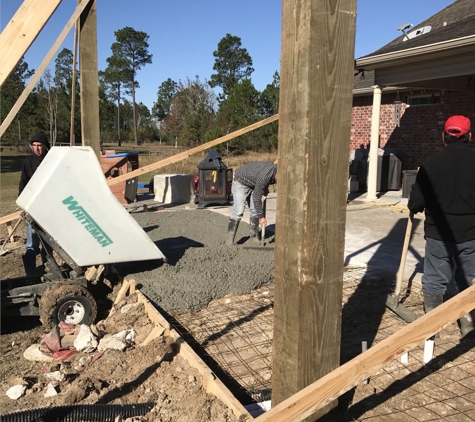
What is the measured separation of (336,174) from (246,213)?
7.83 metres

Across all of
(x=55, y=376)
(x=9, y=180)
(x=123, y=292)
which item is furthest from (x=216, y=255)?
(x=9, y=180)

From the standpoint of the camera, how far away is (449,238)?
140 inches

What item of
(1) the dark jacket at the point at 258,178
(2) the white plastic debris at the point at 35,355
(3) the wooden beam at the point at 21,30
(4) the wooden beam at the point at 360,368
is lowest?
(2) the white plastic debris at the point at 35,355

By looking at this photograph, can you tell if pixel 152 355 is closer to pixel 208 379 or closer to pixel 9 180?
pixel 208 379

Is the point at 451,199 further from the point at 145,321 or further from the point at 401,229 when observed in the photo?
the point at 401,229

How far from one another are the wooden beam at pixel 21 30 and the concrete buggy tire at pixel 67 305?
102 inches

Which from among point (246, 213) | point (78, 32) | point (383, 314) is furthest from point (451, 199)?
point (246, 213)

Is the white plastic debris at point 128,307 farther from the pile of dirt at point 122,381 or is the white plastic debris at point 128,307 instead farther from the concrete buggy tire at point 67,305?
the pile of dirt at point 122,381

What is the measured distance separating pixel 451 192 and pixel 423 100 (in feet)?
36.2

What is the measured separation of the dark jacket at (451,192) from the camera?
3443mm

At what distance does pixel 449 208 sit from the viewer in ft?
11.6

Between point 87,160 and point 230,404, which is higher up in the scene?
point 87,160

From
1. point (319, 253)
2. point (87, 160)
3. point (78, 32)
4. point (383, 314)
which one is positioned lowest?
point (383, 314)

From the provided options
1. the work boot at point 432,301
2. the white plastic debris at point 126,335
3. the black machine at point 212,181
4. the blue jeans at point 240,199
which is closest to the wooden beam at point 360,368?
the work boot at point 432,301
